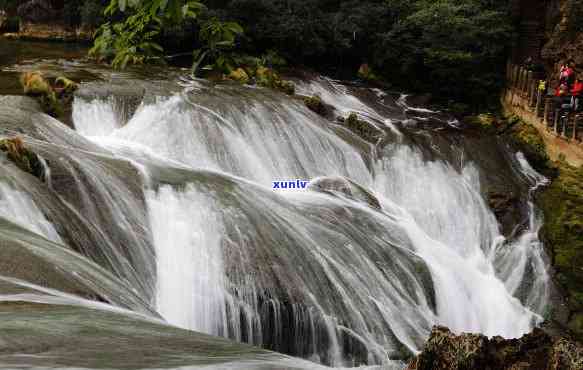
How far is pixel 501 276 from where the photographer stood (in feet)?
40.2

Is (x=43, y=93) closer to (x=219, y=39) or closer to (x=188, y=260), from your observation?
(x=188, y=260)

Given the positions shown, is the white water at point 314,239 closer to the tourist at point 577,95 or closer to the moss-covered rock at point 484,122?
the tourist at point 577,95

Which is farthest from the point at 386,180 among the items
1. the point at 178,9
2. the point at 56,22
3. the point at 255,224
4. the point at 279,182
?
the point at 56,22

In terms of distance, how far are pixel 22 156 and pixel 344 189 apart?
5398 mm

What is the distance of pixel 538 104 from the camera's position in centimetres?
1738

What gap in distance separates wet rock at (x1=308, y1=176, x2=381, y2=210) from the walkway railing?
239 inches

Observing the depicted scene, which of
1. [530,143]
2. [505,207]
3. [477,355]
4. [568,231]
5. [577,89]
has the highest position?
[577,89]

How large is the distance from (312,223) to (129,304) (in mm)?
4290

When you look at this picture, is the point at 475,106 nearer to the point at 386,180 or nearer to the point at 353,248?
the point at 386,180

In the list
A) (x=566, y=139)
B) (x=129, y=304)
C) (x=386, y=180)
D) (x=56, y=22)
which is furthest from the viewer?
(x=56, y=22)

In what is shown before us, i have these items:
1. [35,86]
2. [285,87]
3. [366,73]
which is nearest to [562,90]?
[366,73]

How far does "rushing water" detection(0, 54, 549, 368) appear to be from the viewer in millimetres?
5406

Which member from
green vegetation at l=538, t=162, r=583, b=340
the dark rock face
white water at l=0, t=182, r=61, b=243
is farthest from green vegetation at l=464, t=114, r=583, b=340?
white water at l=0, t=182, r=61, b=243

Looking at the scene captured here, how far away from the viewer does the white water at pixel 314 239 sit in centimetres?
855
